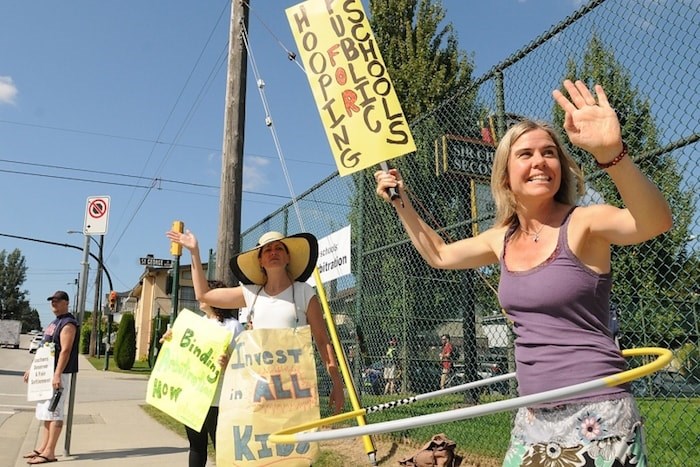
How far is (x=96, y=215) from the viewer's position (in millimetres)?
8438

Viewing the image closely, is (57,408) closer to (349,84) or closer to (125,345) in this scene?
(349,84)

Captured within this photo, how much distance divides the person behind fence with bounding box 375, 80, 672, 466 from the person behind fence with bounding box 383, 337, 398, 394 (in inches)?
189

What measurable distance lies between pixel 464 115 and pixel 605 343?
451 cm

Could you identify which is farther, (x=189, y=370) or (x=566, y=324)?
(x=189, y=370)

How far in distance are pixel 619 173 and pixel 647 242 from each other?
3367 millimetres

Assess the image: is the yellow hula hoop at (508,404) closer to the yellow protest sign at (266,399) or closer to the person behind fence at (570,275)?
the person behind fence at (570,275)

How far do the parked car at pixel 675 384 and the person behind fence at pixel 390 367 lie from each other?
2689 millimetres

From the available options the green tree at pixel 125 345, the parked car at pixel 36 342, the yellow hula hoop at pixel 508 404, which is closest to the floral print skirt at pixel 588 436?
the yellow hula hoop at pixel 508 404

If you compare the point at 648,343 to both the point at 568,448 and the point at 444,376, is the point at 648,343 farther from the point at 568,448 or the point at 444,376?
the point at 568,448

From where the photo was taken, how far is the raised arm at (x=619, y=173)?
1.70 meters

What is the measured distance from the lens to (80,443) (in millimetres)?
8141

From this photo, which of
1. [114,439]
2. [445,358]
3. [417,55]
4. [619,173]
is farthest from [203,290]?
[417,55]

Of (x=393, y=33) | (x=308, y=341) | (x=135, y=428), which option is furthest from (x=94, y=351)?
(x=308, y=341)

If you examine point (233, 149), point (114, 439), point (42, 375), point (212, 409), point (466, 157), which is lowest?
point (114, 439)
